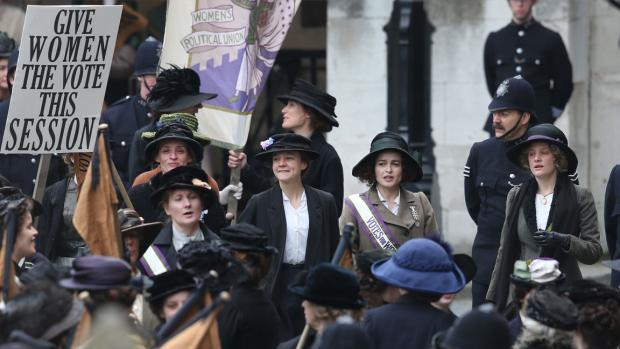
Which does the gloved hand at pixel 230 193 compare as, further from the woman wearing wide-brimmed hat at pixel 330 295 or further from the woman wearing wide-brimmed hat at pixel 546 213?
the woman wearing wide-brimmed hat at pixel 330 295

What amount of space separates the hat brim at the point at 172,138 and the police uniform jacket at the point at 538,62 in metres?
4.01

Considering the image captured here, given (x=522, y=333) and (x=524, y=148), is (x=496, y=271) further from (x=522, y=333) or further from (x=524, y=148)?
(x=522, y=333)

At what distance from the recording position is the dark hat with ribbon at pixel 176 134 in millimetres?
11500

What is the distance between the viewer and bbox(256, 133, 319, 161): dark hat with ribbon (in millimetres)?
11352

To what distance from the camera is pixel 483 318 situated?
22.6ft

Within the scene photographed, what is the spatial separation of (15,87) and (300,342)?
10.9ft

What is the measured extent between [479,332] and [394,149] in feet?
15.4

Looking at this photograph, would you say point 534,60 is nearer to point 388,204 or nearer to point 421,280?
point 388,204

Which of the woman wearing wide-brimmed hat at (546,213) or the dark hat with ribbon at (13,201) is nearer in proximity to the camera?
the dark hat with ribbon at (13,201)

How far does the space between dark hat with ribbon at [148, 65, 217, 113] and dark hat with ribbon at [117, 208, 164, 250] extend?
174 cm

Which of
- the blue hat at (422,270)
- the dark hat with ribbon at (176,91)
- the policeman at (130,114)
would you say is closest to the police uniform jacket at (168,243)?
the blue hat at (422,270)

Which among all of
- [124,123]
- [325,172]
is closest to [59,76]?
[325,172]

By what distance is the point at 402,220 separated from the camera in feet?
37.3

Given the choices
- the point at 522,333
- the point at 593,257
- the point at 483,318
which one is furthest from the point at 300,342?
the point at 593,257
